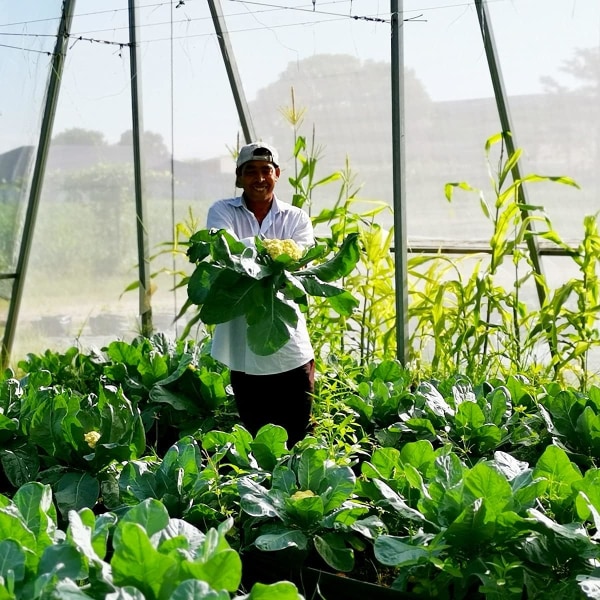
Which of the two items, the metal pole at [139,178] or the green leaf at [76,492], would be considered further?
the metal pole at [139,178]

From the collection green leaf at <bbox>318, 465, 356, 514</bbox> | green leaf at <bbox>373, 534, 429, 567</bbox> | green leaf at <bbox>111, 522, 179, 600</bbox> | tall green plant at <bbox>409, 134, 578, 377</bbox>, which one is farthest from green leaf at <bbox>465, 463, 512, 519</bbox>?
tall green plant at <bbox>409, 134, 578, 377</bbox>

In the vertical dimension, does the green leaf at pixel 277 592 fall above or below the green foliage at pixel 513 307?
below

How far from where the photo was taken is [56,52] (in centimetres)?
486

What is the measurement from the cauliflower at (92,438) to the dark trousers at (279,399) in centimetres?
63

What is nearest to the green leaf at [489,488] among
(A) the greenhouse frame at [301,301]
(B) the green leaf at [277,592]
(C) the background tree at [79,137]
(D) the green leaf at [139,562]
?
(A) the greenhouse frame at [301,301]

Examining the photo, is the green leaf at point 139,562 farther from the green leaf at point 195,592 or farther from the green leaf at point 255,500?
the green leaf at point 255,500

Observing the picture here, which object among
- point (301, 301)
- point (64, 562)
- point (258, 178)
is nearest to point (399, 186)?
point (258, 178)

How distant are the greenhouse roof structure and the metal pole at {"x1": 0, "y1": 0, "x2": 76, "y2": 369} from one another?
0.04 feet

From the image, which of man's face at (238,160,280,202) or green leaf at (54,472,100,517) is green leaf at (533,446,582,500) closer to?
green leaf at (54,472,100,517)

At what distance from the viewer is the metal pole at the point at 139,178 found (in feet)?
15.6

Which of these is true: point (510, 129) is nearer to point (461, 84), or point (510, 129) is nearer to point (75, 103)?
point (461, 84)

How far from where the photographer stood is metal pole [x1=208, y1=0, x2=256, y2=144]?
4453mm

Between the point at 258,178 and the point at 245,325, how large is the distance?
0.53m

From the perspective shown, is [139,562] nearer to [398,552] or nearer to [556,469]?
[398,552]
